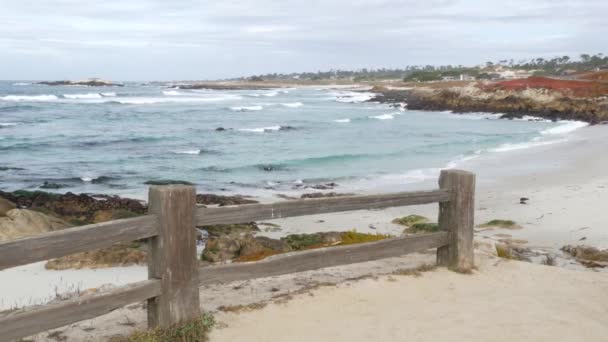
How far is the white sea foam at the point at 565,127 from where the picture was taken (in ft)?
115

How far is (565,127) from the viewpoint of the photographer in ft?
125

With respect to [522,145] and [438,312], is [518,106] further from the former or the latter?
[438,312]

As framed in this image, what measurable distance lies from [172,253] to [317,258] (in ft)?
4.76

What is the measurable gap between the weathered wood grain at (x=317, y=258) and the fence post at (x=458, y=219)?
0.38ft

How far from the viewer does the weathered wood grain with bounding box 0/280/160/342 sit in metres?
3.83

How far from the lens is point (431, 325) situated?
520 centimetres

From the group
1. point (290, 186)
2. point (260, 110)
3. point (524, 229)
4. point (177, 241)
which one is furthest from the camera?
point (260, 110)

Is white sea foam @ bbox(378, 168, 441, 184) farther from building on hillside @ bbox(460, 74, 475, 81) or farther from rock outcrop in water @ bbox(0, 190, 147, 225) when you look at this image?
building on hillside @ bbox(460, 74, 475, 81)

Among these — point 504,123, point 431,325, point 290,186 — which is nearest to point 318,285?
point 431,325

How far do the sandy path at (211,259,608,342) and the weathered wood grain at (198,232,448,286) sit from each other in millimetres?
295

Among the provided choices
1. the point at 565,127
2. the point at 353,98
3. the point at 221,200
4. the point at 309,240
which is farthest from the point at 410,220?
the point at 353,98

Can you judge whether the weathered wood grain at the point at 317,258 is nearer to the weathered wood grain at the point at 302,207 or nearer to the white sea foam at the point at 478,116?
the weathered wood grain at the point at 302,207

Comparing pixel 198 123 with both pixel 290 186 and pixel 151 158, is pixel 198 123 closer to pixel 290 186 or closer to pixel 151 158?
pixel 151 158

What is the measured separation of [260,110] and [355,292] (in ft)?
187
